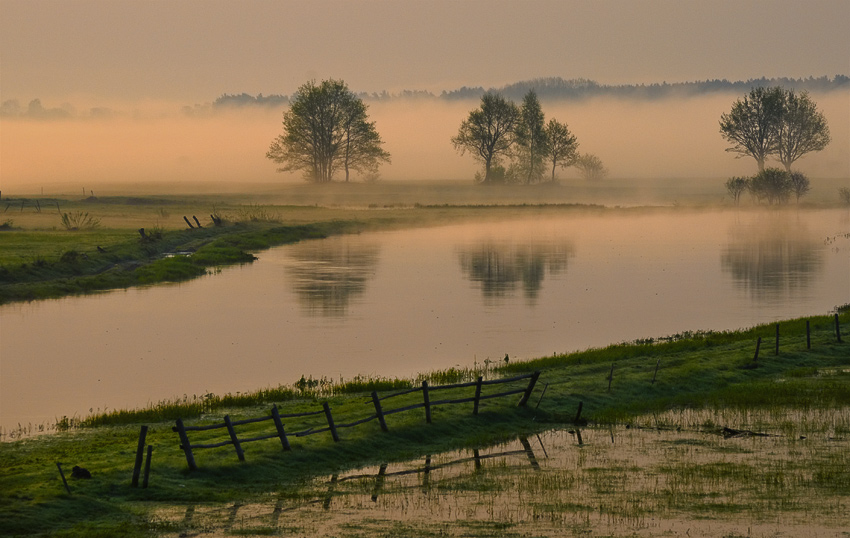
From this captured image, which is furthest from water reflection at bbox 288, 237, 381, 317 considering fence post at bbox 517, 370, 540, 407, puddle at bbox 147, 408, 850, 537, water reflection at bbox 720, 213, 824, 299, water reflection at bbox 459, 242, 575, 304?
puddle at bbox 147, 408, 850, 537

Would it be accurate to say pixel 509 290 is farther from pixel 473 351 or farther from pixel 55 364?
pixel 55 364

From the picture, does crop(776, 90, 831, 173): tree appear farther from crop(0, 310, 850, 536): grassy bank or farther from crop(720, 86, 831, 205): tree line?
crop(0, 310, 850, 536): grassy bank

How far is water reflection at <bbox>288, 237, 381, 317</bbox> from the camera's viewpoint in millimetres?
65000

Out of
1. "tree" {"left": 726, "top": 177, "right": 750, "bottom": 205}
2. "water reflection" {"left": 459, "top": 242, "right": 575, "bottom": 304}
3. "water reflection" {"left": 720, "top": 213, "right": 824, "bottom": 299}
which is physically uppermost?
"tree" {"left": 726, "top": 177, "right": 750, "bottom": 205}

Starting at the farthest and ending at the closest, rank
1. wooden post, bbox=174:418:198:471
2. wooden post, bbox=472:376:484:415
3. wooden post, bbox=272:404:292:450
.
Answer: wooden post, bbox=472:376:484:415
wooden post, bbox=272:404:292:450
wooden post, bbox=174:418:198:471

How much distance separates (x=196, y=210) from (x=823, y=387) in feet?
396

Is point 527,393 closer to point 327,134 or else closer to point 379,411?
point 379,411

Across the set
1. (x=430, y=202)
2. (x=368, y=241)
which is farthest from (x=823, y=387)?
(x=430, y=202)

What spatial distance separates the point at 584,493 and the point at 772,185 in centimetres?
16515

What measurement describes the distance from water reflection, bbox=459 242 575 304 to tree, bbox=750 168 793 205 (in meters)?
79.6

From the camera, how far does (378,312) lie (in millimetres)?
60938

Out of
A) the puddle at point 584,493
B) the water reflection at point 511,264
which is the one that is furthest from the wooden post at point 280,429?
the water reflection at point 511,264

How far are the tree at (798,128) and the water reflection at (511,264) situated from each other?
294 ft

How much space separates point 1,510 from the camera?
23734 millimetres
